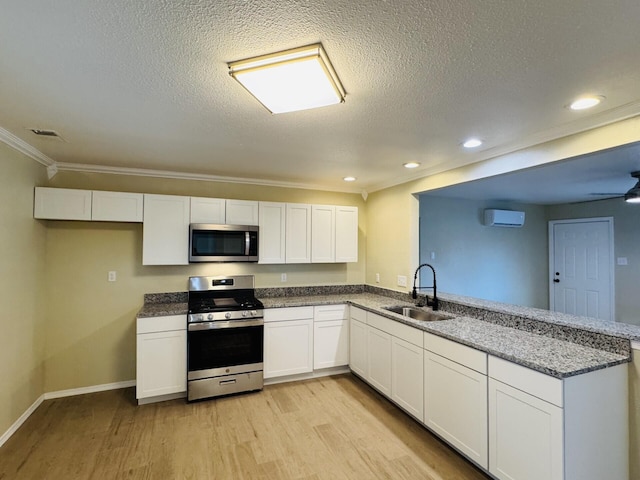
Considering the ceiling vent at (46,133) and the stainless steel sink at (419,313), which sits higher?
the ceiling vent at (46,133)

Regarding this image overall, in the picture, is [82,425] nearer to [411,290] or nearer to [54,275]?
[54,275]

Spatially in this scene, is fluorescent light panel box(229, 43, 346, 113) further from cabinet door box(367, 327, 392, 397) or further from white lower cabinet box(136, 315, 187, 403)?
white lower cabinet box(136, 315, 187, 403)

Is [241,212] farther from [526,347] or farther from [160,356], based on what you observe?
[526,347]

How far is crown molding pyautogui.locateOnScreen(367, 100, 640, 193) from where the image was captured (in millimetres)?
1893

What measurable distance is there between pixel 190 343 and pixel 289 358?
1085 millimetres

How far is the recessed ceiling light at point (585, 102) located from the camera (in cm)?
178

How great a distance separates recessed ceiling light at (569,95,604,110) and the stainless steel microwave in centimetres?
296

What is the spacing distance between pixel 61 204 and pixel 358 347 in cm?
337

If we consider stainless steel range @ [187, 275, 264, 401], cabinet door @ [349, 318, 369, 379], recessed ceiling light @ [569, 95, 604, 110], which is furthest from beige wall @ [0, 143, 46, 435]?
recessed ceiling light @ [569, 95, 604, 110]

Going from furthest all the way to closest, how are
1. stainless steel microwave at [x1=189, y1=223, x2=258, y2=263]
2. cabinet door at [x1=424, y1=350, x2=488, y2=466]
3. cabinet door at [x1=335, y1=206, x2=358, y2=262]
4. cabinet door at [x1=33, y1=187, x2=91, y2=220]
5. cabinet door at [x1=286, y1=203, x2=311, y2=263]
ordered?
cabinet door at [x1=335, y1=206, x2=358, y2=262] < cabinet door at [x1=286, y1=203, x2=311, y2=263] < stainless steel microwave at [x1=189, y1=223, x2=258, y2=263] < cabinet door at [x1=33, y1=187, x2=91, y2=220] < cabinet door at [x1=424, y1=350, x2=488, y2=466]

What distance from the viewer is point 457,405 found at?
7.59 ft

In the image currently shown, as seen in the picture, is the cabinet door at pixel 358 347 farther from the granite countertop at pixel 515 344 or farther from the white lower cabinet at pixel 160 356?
the white lower cabinet at pixel 160 356

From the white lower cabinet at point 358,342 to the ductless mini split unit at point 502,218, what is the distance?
3.15 m

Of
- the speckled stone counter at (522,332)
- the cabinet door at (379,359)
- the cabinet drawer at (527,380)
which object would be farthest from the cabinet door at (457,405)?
the cabinet door at (379,359)
